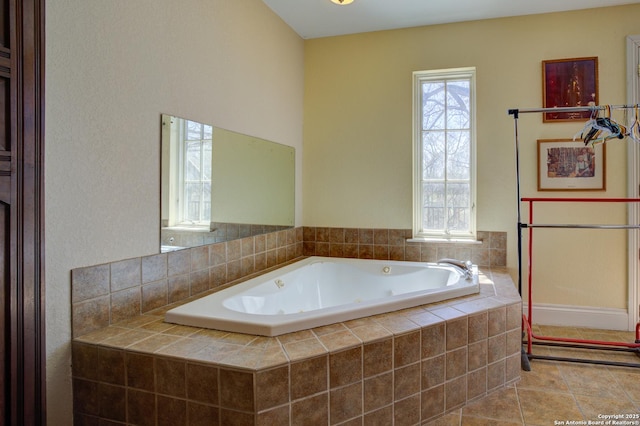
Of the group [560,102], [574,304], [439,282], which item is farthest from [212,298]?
[560,102]

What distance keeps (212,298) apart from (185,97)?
110cm

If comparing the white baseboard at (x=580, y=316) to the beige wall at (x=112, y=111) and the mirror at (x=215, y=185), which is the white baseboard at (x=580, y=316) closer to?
the mirror at (x=215, y=185)

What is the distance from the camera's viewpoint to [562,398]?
78.0 inches

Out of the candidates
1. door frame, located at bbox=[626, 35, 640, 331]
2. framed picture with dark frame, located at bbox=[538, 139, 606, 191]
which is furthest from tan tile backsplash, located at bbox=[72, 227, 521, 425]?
door frame, located at bbox=[626, 35, 640, 331]

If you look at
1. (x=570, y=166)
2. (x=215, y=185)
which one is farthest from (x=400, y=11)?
(x=215, y=185)

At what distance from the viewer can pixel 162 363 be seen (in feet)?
4.69

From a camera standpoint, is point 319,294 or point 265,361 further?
point 319,294

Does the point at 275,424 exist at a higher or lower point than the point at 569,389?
higher

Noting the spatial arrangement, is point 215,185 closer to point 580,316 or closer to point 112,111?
point 112,111

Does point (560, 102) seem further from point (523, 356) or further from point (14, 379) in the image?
point (14, 379)

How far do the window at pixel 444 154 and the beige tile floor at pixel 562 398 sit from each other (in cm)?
121

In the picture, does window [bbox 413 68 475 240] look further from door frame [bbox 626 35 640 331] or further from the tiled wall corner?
the tiled wall corner

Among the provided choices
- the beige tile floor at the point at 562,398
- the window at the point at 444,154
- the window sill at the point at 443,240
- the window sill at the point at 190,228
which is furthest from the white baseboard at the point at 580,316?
the window sill at the point at 190,228

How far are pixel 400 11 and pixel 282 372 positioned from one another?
109 inches
